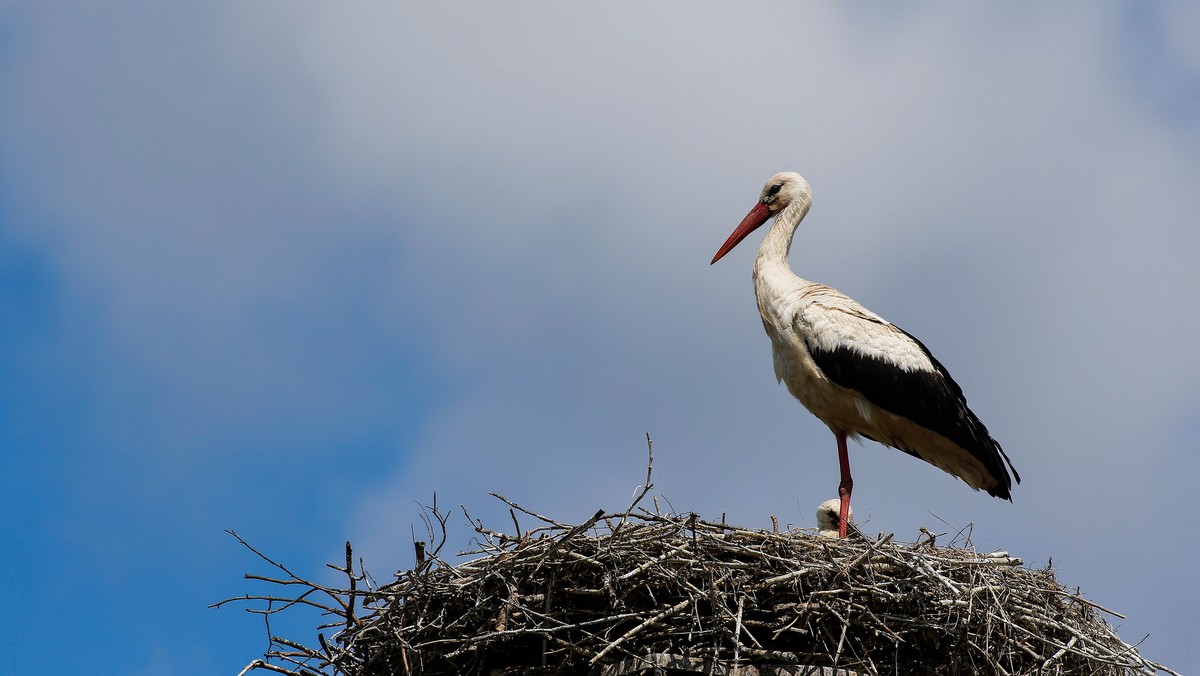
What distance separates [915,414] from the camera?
23.9ft

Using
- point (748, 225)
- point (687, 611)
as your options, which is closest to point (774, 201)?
point (748, 225)

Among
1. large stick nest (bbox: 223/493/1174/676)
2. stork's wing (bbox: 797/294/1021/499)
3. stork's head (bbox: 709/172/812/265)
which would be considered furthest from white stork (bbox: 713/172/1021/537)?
large stick nest (bbox: 223/493/1174/676)

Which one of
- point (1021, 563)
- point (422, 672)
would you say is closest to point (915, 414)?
point (1021, 563)

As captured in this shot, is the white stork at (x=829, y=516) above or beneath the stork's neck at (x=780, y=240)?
beneath

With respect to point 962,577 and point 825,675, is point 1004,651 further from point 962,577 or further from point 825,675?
point 825,675

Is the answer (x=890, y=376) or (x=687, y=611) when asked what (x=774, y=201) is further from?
(x=687, y=611)

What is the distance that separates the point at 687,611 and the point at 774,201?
396 centimetres

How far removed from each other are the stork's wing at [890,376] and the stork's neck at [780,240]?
1.93 feet

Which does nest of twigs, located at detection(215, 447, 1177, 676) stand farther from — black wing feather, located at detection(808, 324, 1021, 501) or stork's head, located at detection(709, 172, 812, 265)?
stork's head, located at detection(709, 172, 812, 265)

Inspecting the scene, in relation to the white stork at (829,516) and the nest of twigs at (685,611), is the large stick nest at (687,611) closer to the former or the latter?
the nest of twigs at (685,611)

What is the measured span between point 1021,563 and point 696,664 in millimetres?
1951

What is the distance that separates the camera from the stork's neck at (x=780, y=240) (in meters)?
7.90

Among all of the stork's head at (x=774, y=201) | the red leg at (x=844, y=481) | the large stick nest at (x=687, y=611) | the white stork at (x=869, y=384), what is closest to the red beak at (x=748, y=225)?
the stork's head at (x=774, y=201)

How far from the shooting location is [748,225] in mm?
8648
